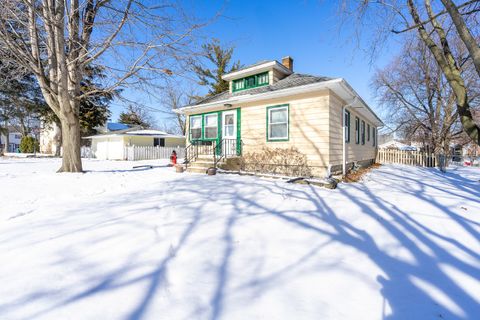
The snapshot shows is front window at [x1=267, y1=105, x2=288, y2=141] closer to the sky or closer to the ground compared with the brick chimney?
closer to the ground

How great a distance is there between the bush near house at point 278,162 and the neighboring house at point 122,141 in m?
15.9

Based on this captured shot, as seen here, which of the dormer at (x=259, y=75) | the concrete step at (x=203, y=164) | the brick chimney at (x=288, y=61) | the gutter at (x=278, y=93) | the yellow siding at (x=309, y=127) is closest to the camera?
the gutter at (x=278, y=93)

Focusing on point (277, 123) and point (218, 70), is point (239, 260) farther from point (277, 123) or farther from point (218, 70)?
point (218, 70)

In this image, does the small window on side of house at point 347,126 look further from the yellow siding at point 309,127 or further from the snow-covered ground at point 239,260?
the snow-covered ground at point 239,260

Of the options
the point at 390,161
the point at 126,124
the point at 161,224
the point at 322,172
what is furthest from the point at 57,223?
the point at 126,124

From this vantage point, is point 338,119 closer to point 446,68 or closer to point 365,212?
point 446,68

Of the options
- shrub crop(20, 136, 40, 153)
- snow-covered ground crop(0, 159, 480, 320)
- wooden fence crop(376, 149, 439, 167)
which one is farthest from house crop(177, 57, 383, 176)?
shrub crop(20, 136, 40, 153)

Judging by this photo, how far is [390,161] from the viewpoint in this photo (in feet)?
55.3

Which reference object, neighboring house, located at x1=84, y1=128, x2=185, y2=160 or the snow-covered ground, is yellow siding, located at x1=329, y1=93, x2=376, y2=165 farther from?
neighboring house, located at x1=84, y1=128, x2=185, y2=160

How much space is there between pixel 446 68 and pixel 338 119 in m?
3.33

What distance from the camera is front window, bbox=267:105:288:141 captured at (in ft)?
28.7

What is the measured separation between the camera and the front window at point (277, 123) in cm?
873

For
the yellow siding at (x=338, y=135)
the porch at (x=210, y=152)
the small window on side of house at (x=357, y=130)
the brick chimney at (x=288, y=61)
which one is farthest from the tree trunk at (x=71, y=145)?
the small window on side of house at (x=357, y=130)

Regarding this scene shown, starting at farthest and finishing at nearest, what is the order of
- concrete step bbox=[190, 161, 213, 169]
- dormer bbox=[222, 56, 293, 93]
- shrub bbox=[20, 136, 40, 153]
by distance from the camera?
shrub bbox=[20, 136, 40, 153]
dormer bbox=[222, 56, 293, 93]
concrete step bbox=[190, 161, 213, 169]
